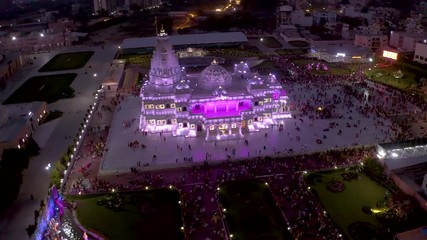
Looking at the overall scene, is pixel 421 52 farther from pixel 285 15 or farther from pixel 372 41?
pixel 285 15

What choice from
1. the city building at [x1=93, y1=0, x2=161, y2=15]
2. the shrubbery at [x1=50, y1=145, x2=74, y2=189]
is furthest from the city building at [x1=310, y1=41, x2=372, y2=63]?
the city building at [x1=93, y1=0, x2=161, y2=15]

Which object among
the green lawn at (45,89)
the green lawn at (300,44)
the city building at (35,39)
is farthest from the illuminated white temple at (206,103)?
the city building at (35,39)

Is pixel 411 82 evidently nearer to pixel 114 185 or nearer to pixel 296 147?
pixel 296 147

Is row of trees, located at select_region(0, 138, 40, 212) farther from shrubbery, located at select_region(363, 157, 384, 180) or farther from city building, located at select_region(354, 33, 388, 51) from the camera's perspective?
city building, located at select_region(354, 33, 388, 51)

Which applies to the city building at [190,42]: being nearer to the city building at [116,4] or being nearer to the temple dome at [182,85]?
the temple dome at [182,85]

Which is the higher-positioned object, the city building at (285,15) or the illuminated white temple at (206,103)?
the city building at (285,15)

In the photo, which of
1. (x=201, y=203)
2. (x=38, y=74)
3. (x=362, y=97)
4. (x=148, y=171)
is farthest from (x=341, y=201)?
(x=38, y=74)
